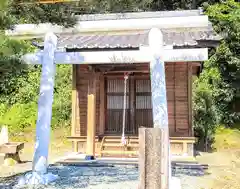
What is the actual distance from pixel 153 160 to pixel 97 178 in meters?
3.48

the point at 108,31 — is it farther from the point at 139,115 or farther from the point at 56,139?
the point at 56,139

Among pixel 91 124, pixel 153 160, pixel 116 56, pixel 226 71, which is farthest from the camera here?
pixel 226 71

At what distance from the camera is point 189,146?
994cm

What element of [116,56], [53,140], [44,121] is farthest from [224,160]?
[53,140]

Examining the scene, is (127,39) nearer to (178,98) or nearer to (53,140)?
(178,98)

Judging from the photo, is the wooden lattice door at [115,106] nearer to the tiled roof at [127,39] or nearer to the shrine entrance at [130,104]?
the shrine entrance at [130,104]

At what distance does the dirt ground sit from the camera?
6.82 m

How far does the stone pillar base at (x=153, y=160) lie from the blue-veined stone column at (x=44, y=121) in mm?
3134

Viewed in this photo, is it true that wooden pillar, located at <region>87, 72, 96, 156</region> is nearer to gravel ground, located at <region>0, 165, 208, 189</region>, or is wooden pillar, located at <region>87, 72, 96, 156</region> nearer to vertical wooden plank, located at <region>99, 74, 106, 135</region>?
gravel ground, located at <region>0, 165, 208, 189</region>

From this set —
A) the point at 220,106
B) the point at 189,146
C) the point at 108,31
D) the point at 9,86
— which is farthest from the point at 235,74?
the point at 9,86

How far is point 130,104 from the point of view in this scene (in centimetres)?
1033

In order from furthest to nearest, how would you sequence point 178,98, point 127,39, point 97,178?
point 178,98
point 127,39
point 97,178

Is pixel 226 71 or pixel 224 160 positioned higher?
pixel 226 71

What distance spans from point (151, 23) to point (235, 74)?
8095 mm
